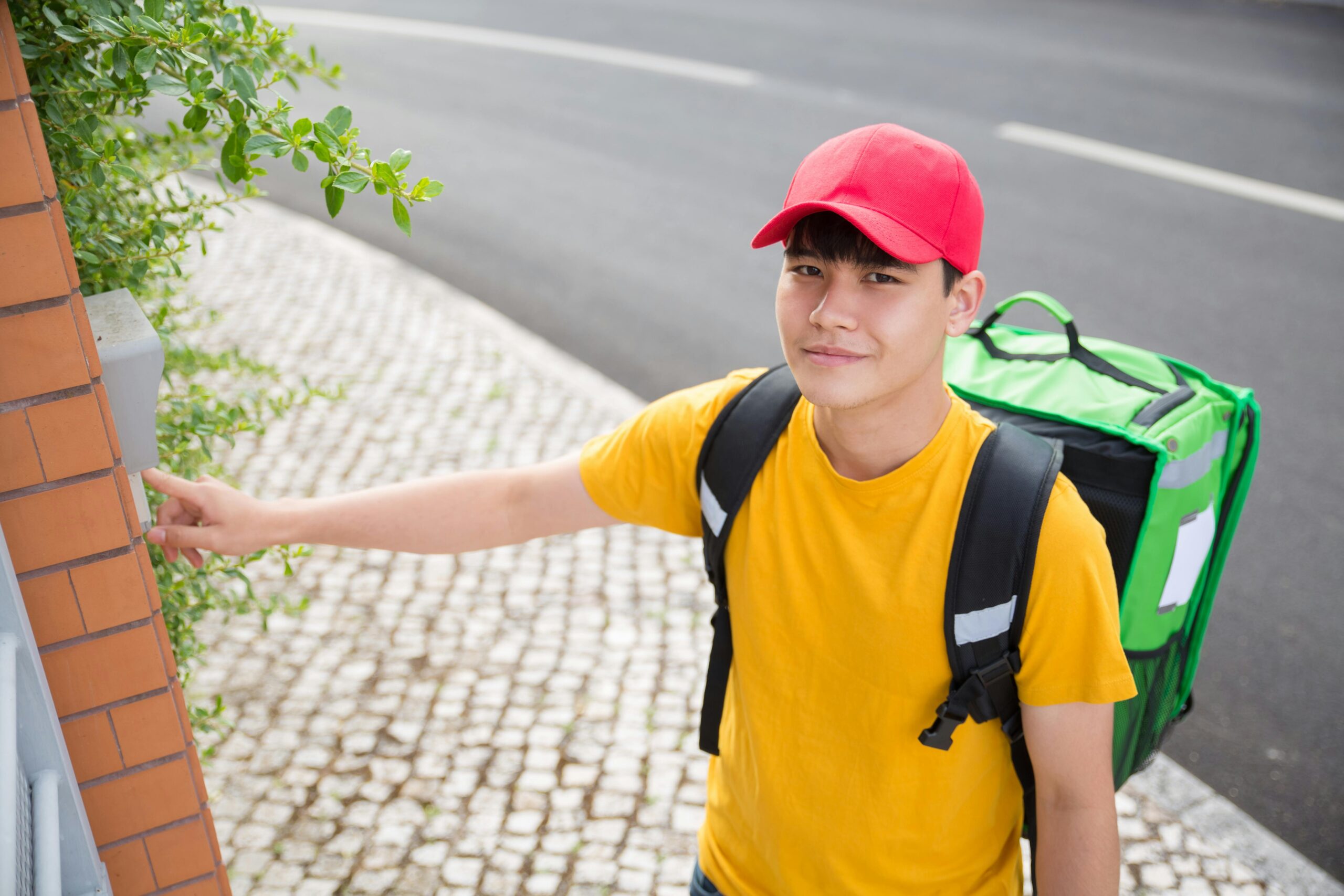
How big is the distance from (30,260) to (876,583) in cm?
140

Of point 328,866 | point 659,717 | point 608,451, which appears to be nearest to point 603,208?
point 659,717

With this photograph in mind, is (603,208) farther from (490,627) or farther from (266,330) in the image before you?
(490,627)

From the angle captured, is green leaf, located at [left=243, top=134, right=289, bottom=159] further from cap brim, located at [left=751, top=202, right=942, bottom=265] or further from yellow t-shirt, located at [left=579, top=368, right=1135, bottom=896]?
yellow t-shirt, located at [left=579, top=368, right=1135, bottom=896]

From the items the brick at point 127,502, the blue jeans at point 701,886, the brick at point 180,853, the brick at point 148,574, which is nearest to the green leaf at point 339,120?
the brick at point 127,502

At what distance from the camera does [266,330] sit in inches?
279

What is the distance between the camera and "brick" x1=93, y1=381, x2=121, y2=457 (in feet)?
5.25

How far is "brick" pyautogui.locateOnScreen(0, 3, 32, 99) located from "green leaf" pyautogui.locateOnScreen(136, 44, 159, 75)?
19 centimetres

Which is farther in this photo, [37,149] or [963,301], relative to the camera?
[963,301]

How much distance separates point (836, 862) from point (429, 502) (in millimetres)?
1068

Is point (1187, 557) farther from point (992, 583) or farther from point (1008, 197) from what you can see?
point (1008, 197)

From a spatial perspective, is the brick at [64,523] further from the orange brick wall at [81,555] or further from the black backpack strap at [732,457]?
the black backpack strap at [732,457]

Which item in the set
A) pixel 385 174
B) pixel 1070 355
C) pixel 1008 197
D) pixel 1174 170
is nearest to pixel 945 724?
pixel 1070 355

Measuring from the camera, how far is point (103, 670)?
1.74m

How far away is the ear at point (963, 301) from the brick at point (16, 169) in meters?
1.45
